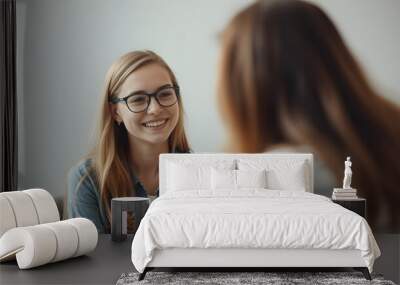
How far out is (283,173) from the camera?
6.95 m

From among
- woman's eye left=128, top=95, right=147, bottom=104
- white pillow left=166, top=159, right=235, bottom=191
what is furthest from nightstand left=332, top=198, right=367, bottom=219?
woman's eye left=128, top=95, right=147, bottom=104

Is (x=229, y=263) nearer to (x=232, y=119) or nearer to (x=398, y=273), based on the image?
(x=398, y=273)

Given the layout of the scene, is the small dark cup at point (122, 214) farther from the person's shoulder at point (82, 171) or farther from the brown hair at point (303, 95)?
the brown hair at point (303, 95)

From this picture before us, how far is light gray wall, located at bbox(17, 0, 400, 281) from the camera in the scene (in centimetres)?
747

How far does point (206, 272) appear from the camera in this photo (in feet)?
17.5

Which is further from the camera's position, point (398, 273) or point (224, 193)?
point (224, 193)

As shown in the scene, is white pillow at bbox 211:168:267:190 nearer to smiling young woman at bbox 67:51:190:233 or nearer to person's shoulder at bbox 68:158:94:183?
smiling young woman at bbox 67:51:190:233

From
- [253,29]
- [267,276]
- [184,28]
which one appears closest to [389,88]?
[253,29]

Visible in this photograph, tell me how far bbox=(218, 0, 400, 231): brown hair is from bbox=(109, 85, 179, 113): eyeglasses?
1.78ft

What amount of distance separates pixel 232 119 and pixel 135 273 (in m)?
2.64

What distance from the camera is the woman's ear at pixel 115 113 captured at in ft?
24.5

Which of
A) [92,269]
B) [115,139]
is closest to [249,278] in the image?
[92,269]

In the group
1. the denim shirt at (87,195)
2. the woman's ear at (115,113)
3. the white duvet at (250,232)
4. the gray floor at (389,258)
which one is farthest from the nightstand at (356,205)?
the woman's ear at (115,113)

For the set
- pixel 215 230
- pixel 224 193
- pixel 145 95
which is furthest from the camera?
pixel 145 95
